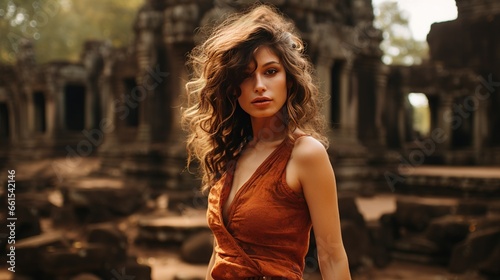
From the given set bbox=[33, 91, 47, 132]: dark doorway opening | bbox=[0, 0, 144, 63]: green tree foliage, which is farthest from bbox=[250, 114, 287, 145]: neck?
bbox=[0, 0, 144, 63]: green tree foliage

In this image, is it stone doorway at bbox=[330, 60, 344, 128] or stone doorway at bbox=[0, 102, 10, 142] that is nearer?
stone doorway at bbox=[330, 60, 344, 128]

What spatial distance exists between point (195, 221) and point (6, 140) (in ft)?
51.2

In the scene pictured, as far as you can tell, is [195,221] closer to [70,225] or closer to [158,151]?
[70,225]

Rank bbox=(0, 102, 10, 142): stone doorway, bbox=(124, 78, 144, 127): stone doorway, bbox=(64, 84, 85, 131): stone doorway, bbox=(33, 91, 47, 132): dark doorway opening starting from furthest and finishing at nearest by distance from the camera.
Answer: bbox=(0, 102, 10, 142): stone doorway < bbox=(64, 84, 85, 131): stone doorway < bbox=(33, 91, 47, 132): dark doorway opening < bbox=(124, 78, 144, 127): stone doorway

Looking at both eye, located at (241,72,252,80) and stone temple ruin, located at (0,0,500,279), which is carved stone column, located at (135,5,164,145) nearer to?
stone temple ruin, located at (0,0,500,279)

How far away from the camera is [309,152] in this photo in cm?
144

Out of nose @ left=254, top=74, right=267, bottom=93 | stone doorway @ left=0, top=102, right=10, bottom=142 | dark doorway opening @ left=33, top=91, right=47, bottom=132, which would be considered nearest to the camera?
nose @ left=254, top=74, right=267, bottom=93

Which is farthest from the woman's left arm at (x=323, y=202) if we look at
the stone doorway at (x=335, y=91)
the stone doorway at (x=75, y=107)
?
the stone doorway at (x=75, y=107)

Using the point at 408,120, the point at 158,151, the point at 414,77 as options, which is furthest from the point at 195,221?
the point at 408,120

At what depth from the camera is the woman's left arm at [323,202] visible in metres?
1.43

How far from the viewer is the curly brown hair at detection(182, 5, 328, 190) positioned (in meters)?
1.58

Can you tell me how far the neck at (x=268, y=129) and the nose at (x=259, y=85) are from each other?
121mm

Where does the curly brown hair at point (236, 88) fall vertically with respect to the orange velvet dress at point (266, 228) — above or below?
above

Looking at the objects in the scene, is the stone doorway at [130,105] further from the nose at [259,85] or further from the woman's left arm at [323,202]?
the woman's left arm at [323,202]
